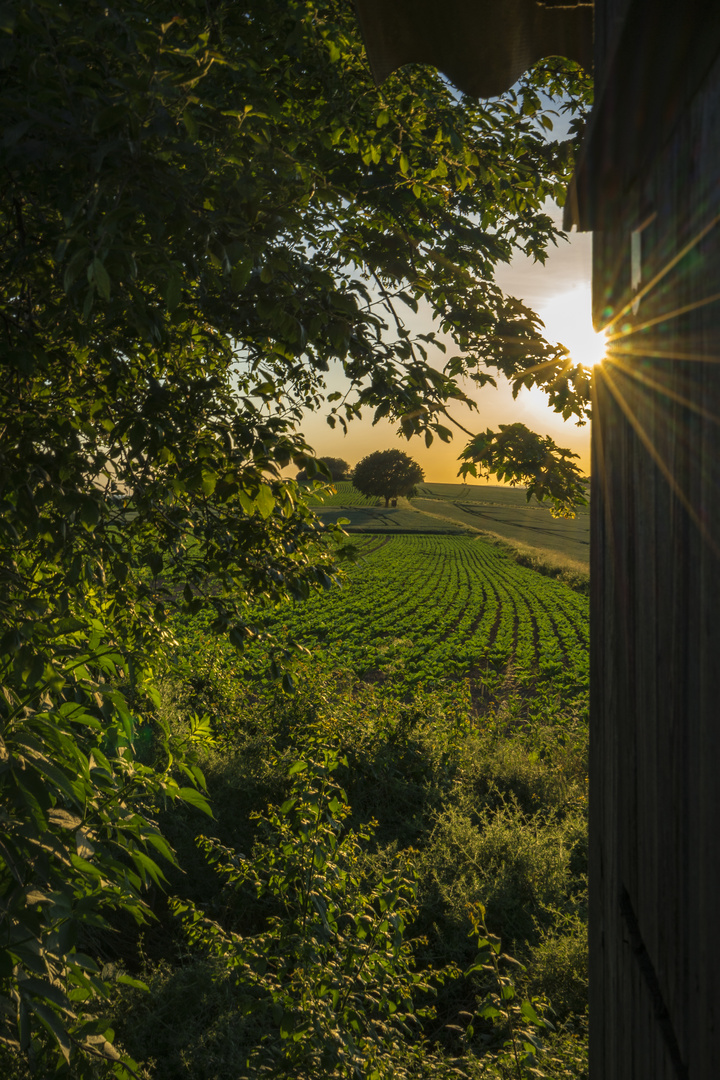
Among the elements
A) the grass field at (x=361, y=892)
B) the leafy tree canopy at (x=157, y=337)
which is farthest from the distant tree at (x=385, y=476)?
the leafy tree canopy at (x=157, y=337)

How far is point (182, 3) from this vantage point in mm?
2412

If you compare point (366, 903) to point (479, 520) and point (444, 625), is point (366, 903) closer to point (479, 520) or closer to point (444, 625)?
point (444, 625)

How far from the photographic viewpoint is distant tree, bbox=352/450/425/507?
3233 inches

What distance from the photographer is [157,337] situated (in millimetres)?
1991

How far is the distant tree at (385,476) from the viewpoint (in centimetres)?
8212

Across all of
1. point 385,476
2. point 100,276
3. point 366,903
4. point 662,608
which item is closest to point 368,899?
point 366,903

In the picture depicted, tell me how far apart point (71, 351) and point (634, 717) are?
2924mm

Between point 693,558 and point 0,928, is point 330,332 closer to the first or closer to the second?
point 693,558

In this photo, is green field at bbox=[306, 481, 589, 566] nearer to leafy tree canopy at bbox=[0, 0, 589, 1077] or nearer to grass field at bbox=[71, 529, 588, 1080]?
grass field at bbox=[71, 529, 588, 1080]

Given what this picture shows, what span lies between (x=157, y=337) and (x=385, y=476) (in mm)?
83542

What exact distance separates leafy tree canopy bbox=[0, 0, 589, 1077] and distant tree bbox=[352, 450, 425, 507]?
76.7 m

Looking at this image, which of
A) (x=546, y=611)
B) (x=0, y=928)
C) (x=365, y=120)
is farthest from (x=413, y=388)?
(x=546, y=611)

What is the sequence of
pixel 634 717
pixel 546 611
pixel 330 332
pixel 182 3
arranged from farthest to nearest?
pixel 546 611
pixel 182 3
pixel 330 332
pixel 634 717

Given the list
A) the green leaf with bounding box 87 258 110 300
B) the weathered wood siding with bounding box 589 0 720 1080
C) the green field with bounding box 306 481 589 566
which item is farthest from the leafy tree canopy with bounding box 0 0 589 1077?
the green field with bounding box 306 481 589 566
